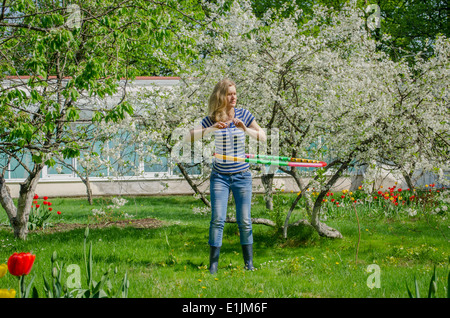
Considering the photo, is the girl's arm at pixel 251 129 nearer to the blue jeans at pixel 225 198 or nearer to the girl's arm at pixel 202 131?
the girl's arm at pixel 202 131

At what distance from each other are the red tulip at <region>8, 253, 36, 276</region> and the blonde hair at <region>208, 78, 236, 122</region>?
2.46 m

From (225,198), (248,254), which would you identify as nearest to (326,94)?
(225,198)

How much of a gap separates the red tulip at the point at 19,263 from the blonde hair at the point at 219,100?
8.08 feet

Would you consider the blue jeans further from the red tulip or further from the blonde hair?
the red tulip

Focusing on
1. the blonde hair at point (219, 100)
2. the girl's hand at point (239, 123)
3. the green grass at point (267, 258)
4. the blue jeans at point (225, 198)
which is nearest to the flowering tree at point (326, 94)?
the green grass at point (267, 258)

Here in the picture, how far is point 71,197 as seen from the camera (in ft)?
47.8

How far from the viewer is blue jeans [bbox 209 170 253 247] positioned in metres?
4.23

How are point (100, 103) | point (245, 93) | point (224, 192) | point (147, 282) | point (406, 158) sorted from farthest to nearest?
point (100, 103), point (245, 93), point (406, 158), point (224, 192), point (147, 282)

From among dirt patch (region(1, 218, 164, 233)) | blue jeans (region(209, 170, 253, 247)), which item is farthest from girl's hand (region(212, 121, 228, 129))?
dirt patch (region(1, 218, 164, 233))

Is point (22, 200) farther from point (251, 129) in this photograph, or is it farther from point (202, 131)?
point (251, 129)
